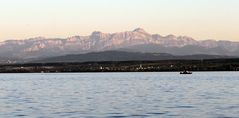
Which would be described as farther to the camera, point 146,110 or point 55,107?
point 55,107

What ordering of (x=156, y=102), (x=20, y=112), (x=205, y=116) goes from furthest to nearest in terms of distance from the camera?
(x=156, y=102) → (x=20, y=112) → (x=205, y=116)

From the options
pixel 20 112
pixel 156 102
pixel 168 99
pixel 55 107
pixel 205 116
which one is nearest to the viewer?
pixel 205 116

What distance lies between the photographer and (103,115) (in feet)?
170

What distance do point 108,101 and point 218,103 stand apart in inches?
502

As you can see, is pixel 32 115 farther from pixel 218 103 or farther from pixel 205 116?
pixel 218 103

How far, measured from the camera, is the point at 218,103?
62.5 m

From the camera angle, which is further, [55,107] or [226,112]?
[55,107]

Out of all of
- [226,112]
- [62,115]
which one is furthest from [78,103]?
[226,112]

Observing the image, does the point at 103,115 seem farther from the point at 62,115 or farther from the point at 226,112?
the point at 226,112

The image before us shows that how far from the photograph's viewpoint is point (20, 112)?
55.5 meters

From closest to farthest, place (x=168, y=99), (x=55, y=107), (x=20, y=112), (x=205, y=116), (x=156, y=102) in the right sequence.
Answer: (x=205, y=116)
(x=20, y=112)
(x=55, y=107)
(x=156, y=102)
(x=168, y=99)

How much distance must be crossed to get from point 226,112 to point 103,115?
11.0m

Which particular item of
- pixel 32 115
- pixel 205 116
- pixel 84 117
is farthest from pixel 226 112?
pixel 32 115

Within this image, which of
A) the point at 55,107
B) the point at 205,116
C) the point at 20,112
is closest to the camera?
the point at 205,116
